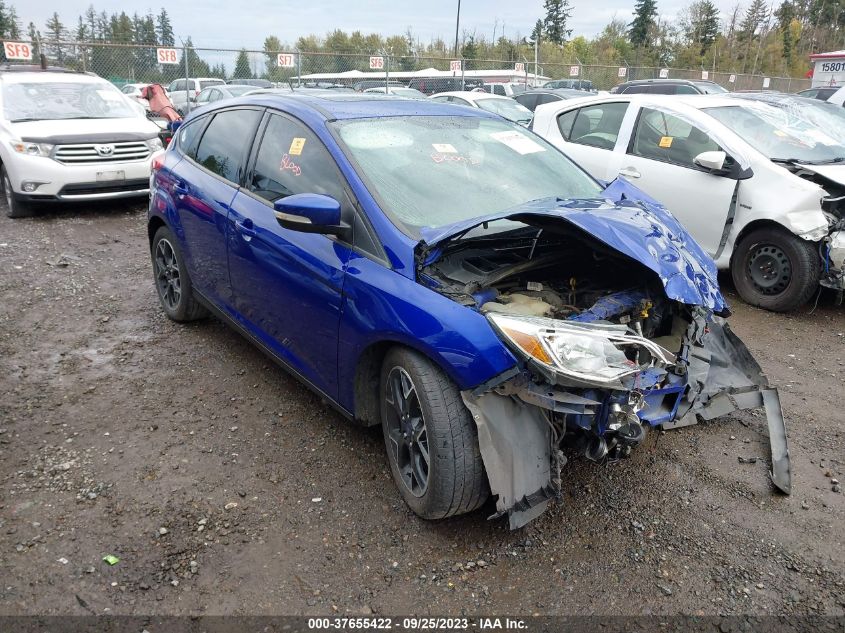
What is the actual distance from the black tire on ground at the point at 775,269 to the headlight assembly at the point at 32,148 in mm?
8035

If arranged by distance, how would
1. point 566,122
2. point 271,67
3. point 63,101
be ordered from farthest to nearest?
point 271,67 < point 63,101 < point 566,122

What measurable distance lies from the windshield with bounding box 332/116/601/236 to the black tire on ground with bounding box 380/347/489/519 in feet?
2.20

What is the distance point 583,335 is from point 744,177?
12.1 feet

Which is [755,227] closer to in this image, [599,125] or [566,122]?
[599,125]

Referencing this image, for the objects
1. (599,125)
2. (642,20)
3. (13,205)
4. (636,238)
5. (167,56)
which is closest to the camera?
(636,238)

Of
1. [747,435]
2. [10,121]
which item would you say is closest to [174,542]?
[747,435]

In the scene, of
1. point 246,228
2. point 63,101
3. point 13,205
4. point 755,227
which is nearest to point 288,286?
A: point 246,228

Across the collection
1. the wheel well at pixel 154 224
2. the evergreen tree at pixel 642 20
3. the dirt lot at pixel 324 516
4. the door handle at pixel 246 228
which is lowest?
the dirt lot at pixel 324 516

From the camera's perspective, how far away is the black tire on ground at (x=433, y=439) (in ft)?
8.55

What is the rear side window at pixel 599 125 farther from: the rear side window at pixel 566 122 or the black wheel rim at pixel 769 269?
the black wheel rim at pixel 769 269

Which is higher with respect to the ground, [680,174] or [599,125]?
[599,125]

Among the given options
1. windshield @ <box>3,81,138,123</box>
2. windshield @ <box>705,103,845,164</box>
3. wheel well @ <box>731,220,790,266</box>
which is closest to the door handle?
wheel well @ <box>731,220,790,266</box>

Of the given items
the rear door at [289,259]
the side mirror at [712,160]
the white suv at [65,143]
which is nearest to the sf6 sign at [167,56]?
the white suv at [65,143]

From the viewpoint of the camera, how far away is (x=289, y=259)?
11.1 ft
